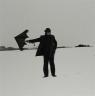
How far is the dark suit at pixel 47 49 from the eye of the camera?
7.27 feet

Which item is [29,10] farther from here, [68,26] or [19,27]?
[68,26]

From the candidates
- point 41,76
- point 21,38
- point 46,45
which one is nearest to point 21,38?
point 21,38

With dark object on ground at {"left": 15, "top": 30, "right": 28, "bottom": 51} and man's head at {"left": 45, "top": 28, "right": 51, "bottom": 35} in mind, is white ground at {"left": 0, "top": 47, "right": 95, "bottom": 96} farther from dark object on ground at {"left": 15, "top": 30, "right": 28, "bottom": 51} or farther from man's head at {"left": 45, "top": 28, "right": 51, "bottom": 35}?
man's head at {"left": 45, "top": 28, "right": 51, "bottom": 35}

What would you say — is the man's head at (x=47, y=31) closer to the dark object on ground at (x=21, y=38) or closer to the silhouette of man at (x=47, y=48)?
the silhouette of man at (x=47, y=48)

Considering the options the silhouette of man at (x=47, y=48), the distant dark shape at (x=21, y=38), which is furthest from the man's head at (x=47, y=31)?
the distant dark shape at (x=21, y=38)

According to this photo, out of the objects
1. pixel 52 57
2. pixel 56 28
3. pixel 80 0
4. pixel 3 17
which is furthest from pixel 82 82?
pixel 3 17

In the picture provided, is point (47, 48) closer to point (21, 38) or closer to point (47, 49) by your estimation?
point (47, 49)

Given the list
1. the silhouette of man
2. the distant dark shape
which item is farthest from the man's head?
the distant dark shape

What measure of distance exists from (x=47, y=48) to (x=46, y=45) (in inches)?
0.9

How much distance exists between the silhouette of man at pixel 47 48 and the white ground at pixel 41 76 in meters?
0.03

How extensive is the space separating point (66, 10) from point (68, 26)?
11 centimetres

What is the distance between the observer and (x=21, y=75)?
2219 millimetres

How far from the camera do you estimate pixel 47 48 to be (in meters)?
2.25

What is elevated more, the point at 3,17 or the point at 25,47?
the point at 3,17
